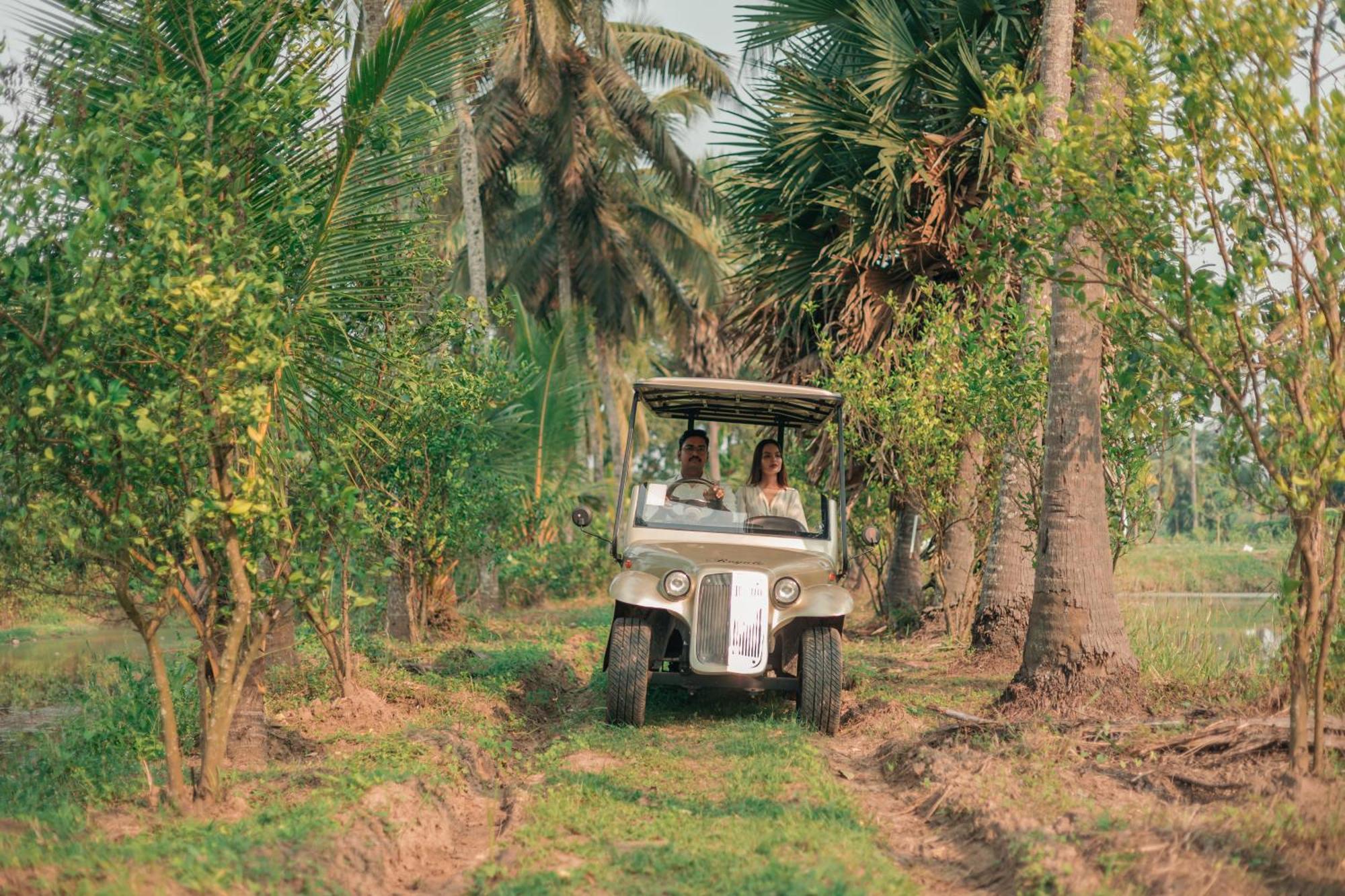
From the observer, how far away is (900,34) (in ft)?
47.3

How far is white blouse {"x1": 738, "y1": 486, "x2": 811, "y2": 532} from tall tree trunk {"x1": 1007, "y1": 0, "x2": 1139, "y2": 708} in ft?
5.70

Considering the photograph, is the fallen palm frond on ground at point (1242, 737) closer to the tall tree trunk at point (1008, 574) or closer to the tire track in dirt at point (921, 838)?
the tire track in dirt at point (921, 838)

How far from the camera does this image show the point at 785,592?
7.94 metres

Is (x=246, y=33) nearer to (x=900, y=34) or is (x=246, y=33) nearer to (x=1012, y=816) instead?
(x=1012, y=816)

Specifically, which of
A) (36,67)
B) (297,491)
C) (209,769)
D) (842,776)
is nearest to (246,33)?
(36,67)

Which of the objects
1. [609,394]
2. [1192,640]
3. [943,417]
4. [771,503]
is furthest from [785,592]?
[609,394]

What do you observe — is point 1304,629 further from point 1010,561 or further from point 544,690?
point 544,690

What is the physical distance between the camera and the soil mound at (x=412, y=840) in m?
4.97

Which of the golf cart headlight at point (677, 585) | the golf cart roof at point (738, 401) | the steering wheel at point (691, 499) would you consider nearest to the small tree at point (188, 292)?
the golf cart headlight at point (677, 585)

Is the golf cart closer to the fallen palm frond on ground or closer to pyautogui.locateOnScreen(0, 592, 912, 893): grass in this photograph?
pyautogui.locateOnScreen(0, 592, 912, 893): grass

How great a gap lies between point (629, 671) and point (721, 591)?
0.77 m

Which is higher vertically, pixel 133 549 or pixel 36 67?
pixel 36 67

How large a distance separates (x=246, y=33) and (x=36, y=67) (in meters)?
0.99

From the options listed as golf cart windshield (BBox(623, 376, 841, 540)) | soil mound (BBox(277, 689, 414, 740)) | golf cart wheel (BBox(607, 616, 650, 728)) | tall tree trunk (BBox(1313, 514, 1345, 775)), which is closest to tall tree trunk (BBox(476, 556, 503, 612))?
golf cart windshield (BBox(623, 376, 841, 540))
